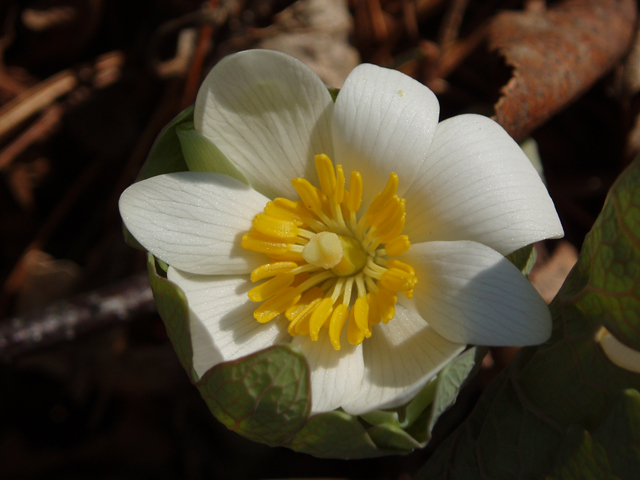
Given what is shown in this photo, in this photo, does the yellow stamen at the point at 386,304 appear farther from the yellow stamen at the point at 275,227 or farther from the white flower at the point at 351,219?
the yellow stamen at the point at 275,227

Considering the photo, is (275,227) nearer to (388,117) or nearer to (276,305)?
(276,305)

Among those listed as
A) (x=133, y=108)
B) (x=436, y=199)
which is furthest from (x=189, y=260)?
(x=133, y=108)

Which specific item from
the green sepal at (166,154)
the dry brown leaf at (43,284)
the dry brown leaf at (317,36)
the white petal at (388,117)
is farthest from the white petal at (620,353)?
the dry brown leaf at (43,284)

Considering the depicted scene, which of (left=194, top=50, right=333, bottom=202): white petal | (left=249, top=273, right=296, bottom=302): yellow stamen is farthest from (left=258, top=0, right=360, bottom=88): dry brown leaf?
(left=249, top=273, right=296, bottom=302): yellow stamen

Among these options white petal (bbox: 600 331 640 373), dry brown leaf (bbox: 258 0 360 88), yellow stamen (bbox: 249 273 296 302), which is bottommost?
yellow stamen (bbox: 249 273 296 302)

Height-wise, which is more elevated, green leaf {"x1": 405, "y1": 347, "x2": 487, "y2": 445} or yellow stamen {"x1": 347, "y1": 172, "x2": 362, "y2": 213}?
yellow stamen {"x1": 347, "y1": 172, "x2": 362, "y2": 213}

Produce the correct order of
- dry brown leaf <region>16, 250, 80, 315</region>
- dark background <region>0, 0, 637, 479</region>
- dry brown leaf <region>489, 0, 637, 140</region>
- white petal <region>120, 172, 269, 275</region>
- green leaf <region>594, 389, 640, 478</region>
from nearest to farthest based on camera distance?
green leaf <region>594, 389, 640, 478</region>, white petal <region>120, 172, 269, 275</region>, dry brown leaf <region>489, 0, 637, 140</region>, dark background <region>0, 0, 637, 479</region>, dry brown leaf <region>16, 250, 80, 315</region>

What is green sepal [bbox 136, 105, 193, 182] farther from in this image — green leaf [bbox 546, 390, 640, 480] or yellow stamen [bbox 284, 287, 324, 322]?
green leaf [bbox 546, 390, 640, 480]
